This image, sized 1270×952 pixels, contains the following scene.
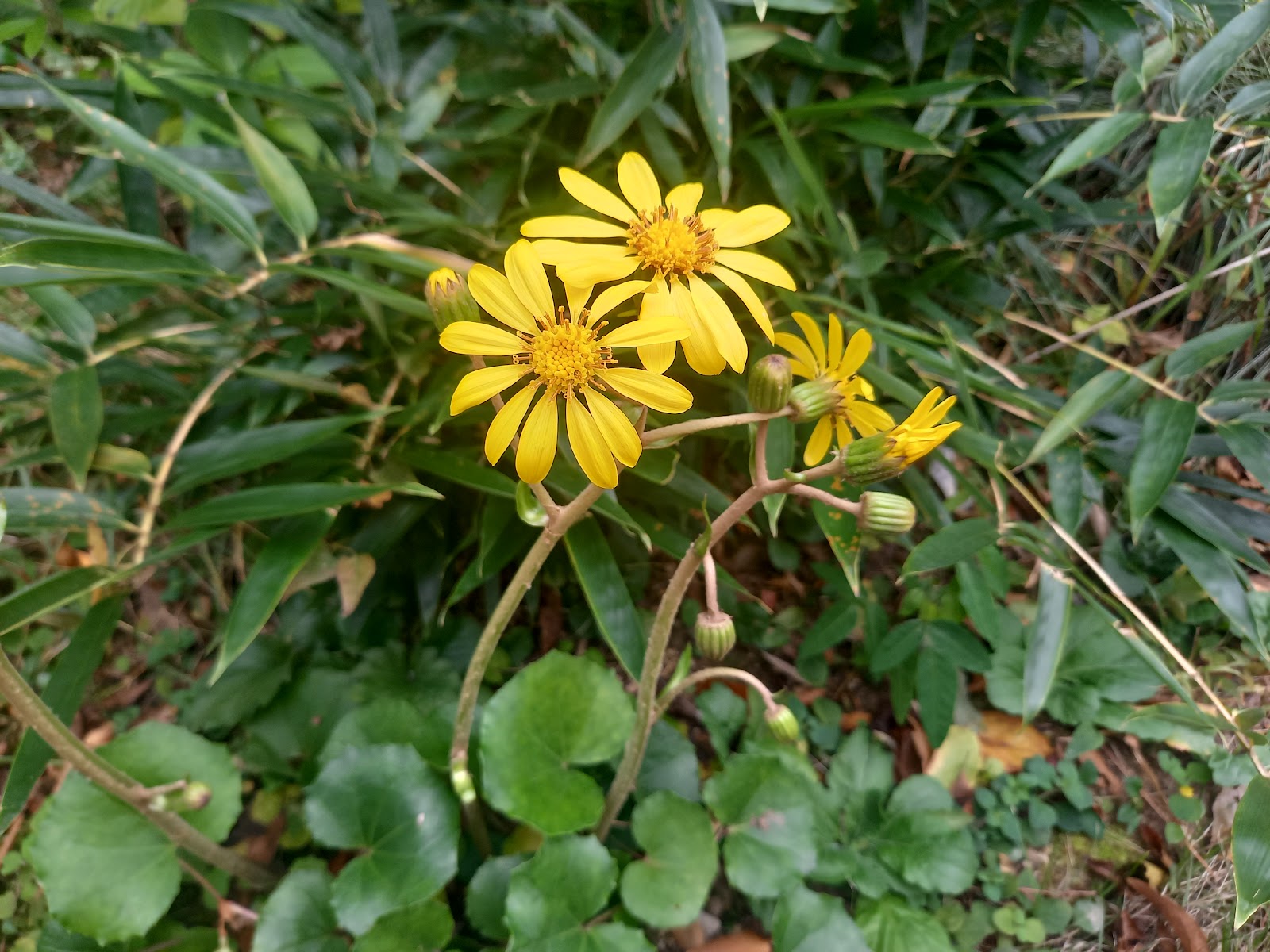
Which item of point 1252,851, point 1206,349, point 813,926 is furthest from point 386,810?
point 1206,349

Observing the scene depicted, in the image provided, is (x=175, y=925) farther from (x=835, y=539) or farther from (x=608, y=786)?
(x=835, y=539)

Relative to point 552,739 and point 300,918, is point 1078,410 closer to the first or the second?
point 552,739

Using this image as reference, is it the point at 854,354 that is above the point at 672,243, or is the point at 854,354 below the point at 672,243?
below

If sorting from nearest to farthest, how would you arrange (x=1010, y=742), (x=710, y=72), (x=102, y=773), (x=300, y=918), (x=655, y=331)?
(x=655, y=331), (x=102, y=773), (x=300, y=918), (x=710, y=72), (x=1010, y=742)

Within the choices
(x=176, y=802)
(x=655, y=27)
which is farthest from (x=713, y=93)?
(x=176, y=802)

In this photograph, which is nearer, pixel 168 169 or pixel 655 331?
pixel 655 331

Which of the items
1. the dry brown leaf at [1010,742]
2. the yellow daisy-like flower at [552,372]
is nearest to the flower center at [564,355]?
the yellow daisy-like flower at [552,372]

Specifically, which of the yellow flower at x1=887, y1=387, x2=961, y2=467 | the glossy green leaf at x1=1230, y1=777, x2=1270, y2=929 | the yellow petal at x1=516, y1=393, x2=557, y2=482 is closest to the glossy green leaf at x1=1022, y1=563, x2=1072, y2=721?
the glossy green leaf at x1=1230, y1=777, x2=1270, y2=929

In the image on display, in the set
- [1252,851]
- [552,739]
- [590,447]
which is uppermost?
[590,447]
